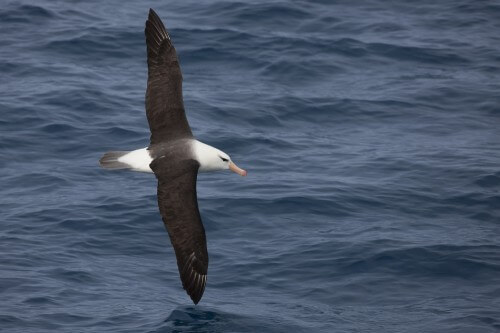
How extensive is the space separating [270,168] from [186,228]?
4802 mm

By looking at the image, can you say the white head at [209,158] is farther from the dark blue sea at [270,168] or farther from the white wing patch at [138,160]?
the dark blue sea at [270,168]

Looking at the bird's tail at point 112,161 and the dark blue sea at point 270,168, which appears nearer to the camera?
the bird's tail at point 112,161

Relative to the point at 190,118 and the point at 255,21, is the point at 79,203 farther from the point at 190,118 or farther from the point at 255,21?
the point at 255,21

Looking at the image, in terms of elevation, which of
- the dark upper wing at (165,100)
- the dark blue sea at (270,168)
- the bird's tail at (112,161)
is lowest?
the dark blue sea at (270,168)

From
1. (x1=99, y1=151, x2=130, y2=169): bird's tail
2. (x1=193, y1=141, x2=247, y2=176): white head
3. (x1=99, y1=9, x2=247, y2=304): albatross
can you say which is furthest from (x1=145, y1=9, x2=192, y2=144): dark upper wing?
(x1=99, y1=151, x2=130, y2=169): bird's tail

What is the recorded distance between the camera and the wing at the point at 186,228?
1194 centimetres

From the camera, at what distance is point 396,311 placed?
43.9 ft

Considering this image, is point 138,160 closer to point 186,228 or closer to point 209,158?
point 209,158

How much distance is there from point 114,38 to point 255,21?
2993mm

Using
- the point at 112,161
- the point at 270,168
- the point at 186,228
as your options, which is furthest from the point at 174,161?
the point at 270,168

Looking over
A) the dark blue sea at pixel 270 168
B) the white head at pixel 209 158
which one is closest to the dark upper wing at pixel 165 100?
the white head at pixel 209 158

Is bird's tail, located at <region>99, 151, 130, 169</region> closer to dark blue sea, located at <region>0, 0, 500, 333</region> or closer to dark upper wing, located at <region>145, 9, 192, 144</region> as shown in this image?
dark upper wing, located at <region>145, 9, 192, 144</region>

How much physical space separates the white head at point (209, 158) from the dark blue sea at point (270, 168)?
59.9 inches

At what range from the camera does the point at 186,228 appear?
A: 11938mm
